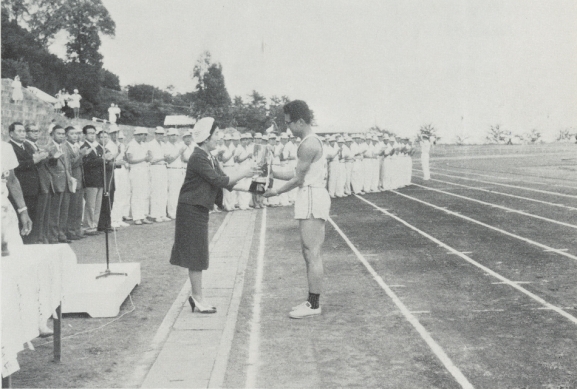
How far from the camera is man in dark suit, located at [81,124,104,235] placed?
536 inches

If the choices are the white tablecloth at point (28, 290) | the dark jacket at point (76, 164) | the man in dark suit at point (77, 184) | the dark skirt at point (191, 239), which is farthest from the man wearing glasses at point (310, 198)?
the dark jacket at point (76, 164)

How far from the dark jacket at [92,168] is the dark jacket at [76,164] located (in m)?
0.15

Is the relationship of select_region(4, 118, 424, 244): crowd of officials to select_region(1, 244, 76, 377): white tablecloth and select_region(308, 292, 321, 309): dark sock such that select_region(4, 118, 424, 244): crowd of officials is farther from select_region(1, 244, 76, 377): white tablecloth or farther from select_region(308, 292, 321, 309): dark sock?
select_region(1, 244, 76, 377): white tablecloth

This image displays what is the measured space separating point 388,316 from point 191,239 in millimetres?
2215

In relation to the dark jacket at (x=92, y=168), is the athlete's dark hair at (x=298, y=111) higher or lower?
higher

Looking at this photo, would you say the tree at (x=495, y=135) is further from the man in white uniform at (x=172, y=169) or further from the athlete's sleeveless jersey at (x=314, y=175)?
the athlete's sleeveless jersey at (x=314, y=175)

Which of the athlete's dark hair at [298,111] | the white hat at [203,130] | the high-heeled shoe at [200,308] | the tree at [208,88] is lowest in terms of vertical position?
the high-heeled shoe at [200,308]

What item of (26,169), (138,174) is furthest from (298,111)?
(138,174)

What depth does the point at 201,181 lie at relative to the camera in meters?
7.14

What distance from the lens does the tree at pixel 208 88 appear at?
225ft

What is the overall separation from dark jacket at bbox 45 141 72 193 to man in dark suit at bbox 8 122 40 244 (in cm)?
64

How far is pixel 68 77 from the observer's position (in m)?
60.4

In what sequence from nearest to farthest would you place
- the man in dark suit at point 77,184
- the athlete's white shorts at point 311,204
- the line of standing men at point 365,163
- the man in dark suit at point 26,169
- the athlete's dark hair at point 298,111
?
the athlete's white shorts at point 311,204 < the athlete's dark hair at point 298,111 < the man in dark suit at point 26,169 < the man in dark suit at point 77,184 < the line of standing men at point 365,163

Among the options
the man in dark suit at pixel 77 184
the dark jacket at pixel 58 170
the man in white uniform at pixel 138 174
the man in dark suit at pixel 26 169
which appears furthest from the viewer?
the man in white uniform at pixel 138 174
